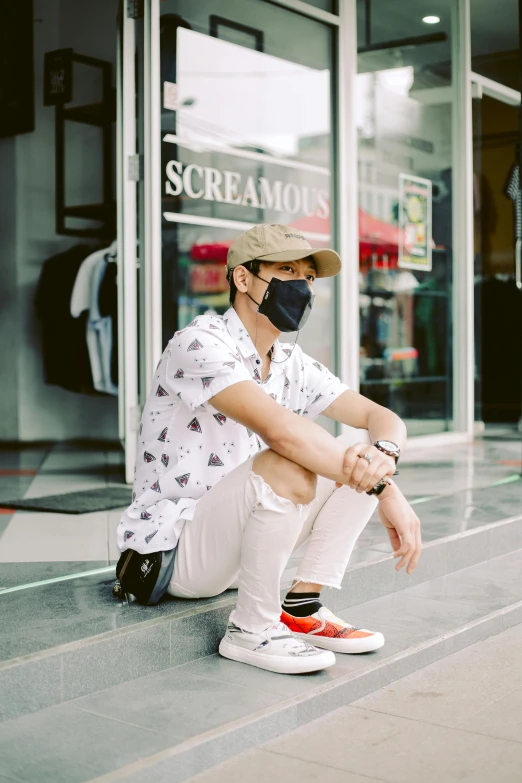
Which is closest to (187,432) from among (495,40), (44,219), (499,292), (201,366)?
(201,366)

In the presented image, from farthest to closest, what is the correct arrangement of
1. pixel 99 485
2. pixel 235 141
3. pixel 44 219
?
1. pixel 44 219
2. pixel 235 141
3. pixel 99 485

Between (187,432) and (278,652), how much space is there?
1.82ft

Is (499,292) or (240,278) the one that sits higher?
(499,292)

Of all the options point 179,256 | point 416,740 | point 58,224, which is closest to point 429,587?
point 416,740

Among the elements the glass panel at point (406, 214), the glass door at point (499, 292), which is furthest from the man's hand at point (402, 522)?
the glass door at point (499, 292)

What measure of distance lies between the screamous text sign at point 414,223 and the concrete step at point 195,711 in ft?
12.3

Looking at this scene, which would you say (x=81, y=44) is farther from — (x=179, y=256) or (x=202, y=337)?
(x=202, y=337)

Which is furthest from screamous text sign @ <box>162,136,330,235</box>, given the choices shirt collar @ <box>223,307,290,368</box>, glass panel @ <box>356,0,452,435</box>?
shirt collar @ <box>223,307,290,368</box>

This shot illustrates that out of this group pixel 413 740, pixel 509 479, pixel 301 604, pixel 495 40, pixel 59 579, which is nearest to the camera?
pixel 413 740

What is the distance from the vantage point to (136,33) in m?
4.34

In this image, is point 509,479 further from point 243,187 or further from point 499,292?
point 499,292

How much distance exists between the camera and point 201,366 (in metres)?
2.25

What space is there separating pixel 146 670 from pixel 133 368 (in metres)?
2.23

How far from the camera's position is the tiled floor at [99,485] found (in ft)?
9.86
